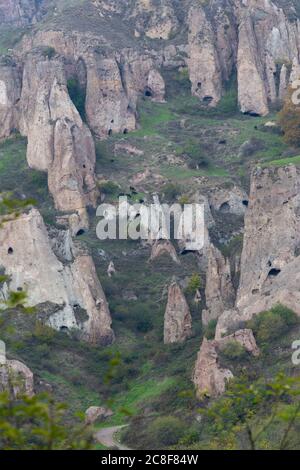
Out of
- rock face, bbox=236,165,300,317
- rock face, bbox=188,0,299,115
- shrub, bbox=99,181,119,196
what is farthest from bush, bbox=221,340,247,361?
rock face, bbox=188,0,299,115

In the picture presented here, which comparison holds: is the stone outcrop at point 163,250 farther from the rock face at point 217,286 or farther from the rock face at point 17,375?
the rock face at point 17,375

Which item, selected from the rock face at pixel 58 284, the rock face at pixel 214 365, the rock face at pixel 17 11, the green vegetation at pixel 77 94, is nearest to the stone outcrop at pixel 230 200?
the green vegetation at pixel 77 94

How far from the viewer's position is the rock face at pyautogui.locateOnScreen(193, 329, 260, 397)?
50.4 metres

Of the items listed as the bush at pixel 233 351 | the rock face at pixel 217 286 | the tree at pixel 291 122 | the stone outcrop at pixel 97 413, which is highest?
the tree at pixel 291 122

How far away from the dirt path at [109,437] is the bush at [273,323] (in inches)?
253

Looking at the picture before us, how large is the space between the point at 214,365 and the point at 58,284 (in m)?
12.3

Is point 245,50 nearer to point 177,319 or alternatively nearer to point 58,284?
point 58,284

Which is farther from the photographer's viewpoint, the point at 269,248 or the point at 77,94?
the point at 77,94

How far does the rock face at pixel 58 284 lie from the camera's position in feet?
200

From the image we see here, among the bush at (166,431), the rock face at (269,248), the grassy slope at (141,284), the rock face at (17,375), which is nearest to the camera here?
the bush at (166,431)

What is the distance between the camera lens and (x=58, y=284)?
202 ft

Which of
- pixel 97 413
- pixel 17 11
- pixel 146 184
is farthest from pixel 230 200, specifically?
pixel 17 11

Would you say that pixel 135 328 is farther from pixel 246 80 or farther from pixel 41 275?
pixel 246 80

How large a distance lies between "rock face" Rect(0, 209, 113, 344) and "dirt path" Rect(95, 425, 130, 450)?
10.2 m
